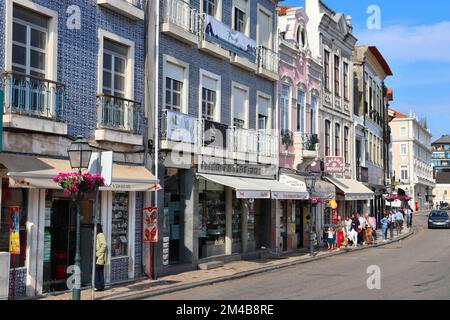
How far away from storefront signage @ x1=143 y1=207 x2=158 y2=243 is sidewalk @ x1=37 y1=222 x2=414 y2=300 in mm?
1069

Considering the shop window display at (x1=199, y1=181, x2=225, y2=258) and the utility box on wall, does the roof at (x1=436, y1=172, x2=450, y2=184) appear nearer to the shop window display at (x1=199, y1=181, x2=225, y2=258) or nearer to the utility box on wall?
the shop window display at (x1=199, y1=181, x2=225, y2=258)

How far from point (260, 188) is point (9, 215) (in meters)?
8.83

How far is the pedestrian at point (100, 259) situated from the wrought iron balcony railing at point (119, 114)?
Answer: 2.58m

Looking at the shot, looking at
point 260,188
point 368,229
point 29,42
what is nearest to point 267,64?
point 260,188

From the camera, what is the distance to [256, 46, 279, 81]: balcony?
2270 cm

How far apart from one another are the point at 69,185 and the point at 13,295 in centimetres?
255

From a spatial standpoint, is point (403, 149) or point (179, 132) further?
point (403, 149)

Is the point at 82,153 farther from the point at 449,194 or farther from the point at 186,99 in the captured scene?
the point at 449,194

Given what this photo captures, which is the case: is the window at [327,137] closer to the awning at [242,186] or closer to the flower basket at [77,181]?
the awning at [242,186]

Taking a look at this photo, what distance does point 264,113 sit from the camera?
77.1 feet

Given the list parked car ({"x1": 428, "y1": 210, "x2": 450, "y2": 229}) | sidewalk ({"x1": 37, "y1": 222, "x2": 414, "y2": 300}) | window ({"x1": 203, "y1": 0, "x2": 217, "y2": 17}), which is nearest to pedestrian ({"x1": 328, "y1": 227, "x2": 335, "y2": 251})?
sidewalk ({"x1": 37, "y1": 222, "x2": 414, "y2": 300})

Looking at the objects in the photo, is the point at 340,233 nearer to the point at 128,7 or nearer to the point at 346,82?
the point at 346,82

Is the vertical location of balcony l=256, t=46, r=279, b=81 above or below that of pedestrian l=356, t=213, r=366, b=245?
above
